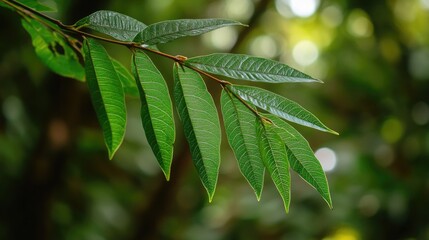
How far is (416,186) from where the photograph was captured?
1.84 metres

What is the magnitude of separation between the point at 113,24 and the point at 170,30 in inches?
2.2

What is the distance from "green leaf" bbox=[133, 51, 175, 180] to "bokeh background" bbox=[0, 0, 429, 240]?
0.88m

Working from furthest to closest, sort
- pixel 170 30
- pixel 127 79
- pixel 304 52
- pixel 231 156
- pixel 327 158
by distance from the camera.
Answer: pixel 304 52, pixel 231 156, pixel 327 158, pixel 127 79, pixel 170 30

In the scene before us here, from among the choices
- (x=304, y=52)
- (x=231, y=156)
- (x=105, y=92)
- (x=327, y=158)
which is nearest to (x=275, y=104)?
(x=105, y=92)

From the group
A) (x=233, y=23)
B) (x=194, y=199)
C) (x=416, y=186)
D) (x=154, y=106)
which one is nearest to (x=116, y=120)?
(x=154, y=106)

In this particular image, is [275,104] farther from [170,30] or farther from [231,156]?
[231,156]

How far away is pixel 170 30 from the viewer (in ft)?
1.64

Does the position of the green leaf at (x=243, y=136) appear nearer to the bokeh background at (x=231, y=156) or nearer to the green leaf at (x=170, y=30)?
the green leaf at (x=170, y=30)

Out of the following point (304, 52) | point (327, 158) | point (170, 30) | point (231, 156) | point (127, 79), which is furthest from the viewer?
point (304, 52)

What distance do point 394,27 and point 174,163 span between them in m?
1.09

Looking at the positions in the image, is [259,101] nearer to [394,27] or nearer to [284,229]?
[284,229]

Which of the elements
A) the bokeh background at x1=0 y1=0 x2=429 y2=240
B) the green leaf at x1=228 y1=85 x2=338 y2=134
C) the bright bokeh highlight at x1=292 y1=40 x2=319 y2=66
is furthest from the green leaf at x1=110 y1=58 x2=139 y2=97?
Answer: the bright bokeh highlight at x1=292 y1=40 x2=319 y2=66

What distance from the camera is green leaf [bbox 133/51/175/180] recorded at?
508mm

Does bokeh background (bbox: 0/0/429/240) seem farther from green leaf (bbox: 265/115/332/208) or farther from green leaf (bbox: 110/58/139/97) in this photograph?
green leaf (bbox: 265/115/332/208)
